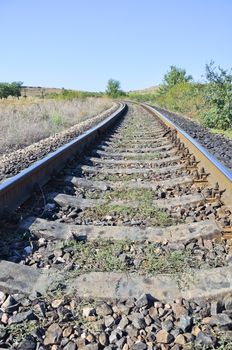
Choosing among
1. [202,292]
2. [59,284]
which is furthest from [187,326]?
[59,284]

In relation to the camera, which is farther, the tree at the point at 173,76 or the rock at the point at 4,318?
the tree at the point at 173,76

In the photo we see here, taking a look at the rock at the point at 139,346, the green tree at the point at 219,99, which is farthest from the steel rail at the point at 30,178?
the green tree at the point at 219,99

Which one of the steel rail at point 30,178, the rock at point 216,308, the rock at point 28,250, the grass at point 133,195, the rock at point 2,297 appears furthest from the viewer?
the grass at point 133,195

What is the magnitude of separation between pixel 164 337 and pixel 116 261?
0.79 m

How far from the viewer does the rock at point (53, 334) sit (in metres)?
1.89

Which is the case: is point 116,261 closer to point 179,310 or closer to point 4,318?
point 179,310

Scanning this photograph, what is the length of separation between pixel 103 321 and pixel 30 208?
1.83 meters

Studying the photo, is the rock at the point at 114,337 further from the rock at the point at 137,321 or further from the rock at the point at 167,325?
the rock at the point at 167,325

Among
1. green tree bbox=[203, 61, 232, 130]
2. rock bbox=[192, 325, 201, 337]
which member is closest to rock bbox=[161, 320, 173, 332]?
rock bbox=[192, 325, 201, 337]

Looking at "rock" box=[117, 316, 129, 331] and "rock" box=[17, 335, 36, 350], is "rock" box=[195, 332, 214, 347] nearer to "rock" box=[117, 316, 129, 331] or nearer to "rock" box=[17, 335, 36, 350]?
"rock" box=[117, 316, 129, 331]

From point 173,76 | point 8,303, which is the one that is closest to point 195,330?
point 8,303

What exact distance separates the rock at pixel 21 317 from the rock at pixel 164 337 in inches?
24.5

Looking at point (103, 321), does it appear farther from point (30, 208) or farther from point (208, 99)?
point (208, 99)

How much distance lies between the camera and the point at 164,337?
6.23ft
